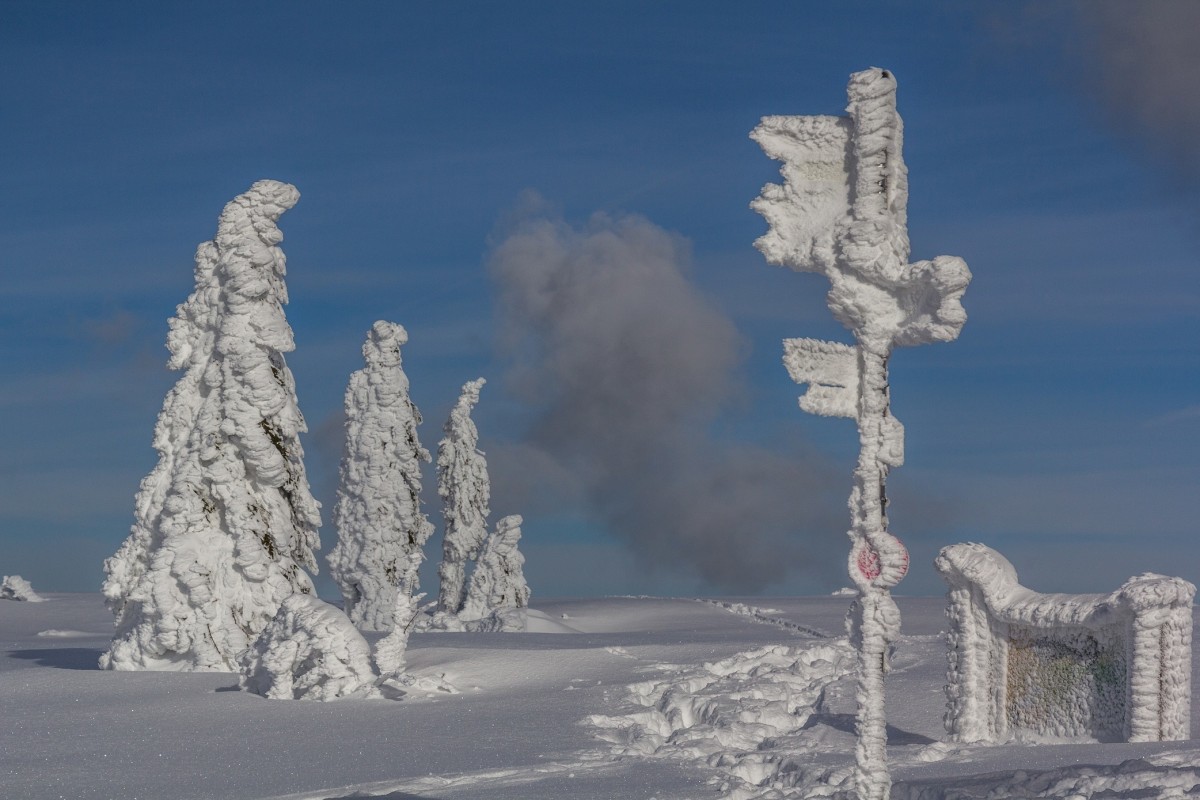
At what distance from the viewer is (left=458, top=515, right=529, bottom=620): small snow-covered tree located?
1250 inches

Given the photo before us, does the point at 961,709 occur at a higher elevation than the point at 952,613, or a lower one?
lower

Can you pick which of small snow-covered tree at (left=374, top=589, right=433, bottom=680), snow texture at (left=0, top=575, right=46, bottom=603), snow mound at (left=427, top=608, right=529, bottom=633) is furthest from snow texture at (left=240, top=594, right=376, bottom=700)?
snow texture at (left=0, top=575, right=46, bottom=603)

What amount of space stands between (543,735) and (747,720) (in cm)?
227

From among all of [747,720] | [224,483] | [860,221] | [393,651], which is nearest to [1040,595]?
[747,720]

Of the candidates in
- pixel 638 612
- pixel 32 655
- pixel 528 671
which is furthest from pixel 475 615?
pixel 528 671

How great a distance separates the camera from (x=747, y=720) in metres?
13.2

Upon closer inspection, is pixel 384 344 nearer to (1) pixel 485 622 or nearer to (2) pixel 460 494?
(2) pixel 460 494

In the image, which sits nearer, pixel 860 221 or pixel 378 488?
pixel 860 221

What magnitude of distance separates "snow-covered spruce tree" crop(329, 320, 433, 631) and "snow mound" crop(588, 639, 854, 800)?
1579cm

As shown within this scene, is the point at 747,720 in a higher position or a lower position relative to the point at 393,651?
lower

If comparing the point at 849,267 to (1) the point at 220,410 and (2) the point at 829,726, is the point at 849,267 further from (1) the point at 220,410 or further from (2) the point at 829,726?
(1) the point at 220,410

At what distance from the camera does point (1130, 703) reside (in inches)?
458

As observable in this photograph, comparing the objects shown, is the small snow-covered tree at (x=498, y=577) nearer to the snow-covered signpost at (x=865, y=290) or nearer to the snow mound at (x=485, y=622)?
the snow mound at (x=485, y=622)

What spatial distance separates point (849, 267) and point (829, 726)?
20.1 ft
